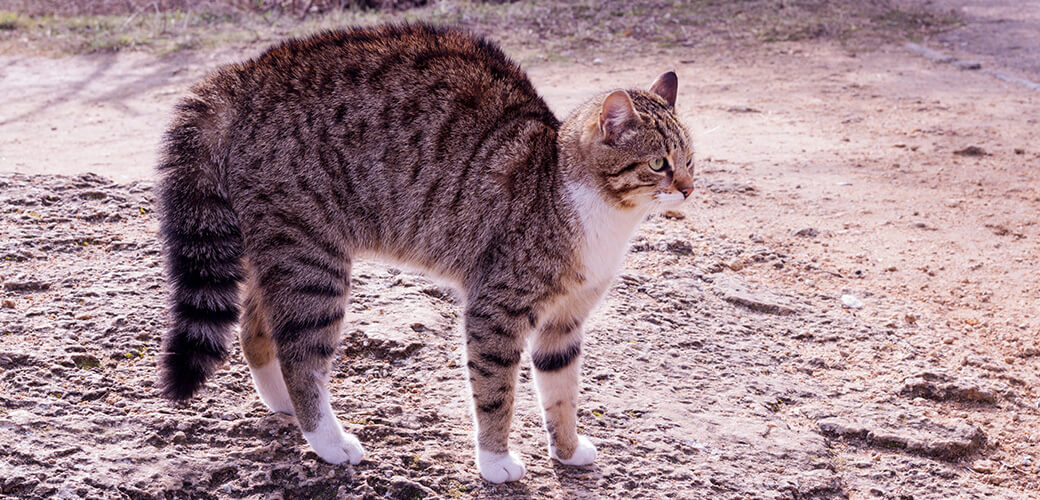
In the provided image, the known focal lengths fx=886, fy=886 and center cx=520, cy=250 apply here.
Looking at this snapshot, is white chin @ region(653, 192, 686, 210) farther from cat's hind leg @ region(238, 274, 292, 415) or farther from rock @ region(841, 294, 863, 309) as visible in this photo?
rock @ region(841, 294, 863, 309)

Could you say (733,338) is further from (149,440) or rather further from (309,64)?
(149,440)

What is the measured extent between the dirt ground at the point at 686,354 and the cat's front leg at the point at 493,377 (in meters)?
0.09

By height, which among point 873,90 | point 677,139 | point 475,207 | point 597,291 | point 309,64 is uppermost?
point 309,64

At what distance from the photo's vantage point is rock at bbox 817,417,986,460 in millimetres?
3629

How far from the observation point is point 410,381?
12.4 ft

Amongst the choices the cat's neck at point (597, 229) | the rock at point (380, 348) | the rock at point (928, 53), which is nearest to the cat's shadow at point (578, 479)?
the cat's neck at point (597, 229)

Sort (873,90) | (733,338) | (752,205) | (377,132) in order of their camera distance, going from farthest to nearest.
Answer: (873,90), (752,205), (733,338), (377,132)

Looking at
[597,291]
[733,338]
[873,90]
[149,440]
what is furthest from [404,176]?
[873,90]

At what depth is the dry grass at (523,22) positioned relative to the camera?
34.4 feet

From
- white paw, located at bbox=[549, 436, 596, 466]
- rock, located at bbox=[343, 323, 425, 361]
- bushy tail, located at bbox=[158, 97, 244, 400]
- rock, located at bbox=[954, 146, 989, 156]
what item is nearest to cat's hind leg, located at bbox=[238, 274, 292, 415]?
bushy tail, located at bbox=[158, 97, 244, 400]

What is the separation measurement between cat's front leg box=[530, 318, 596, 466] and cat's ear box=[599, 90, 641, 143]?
29.0 inches

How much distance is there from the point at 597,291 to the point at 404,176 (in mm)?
856

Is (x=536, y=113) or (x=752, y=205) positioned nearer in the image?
(x=536, y=113)

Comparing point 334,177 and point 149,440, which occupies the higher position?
point 334,177
